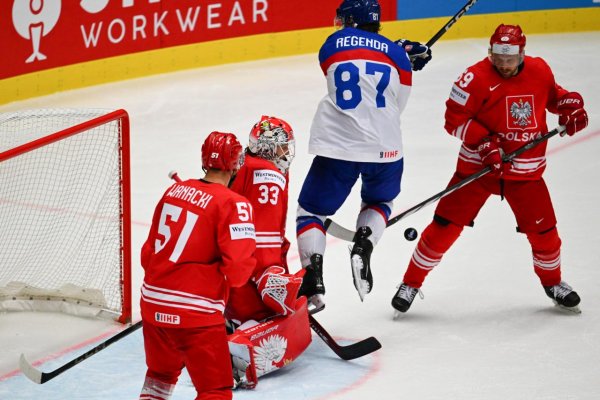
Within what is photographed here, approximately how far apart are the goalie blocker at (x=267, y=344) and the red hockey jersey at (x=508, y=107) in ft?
3.44

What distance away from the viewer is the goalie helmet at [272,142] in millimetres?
4289

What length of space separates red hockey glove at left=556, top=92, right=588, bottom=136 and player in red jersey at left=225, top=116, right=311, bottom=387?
4.00 feet

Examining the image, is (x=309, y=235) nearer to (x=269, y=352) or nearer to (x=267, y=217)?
(x=267, y=217)

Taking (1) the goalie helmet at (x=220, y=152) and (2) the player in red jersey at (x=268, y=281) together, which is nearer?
(1) the goalie helmet at (x=220, y=152)

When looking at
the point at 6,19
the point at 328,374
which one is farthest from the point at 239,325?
the point at 6,19

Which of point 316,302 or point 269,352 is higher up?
point 316,302

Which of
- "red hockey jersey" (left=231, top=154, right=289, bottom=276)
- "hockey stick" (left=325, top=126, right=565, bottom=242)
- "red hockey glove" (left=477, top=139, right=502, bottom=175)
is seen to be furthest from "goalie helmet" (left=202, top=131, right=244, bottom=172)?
"red hockey glove" (left=477, top=139, right=502, bottom=175)

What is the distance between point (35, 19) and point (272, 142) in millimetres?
4548

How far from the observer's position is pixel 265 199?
4172 millimetres

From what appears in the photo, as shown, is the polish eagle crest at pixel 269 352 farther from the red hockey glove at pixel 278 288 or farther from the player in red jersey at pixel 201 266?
the player in red jersey at pixel 201 266

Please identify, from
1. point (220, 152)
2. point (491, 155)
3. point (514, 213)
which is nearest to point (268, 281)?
point (220, 152)

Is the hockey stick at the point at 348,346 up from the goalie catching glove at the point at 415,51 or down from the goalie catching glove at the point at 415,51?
down

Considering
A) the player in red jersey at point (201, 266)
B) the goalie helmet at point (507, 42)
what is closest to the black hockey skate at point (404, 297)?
the goalie helmet at point (507, 42)

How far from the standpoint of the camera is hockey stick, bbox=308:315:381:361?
447 cm
